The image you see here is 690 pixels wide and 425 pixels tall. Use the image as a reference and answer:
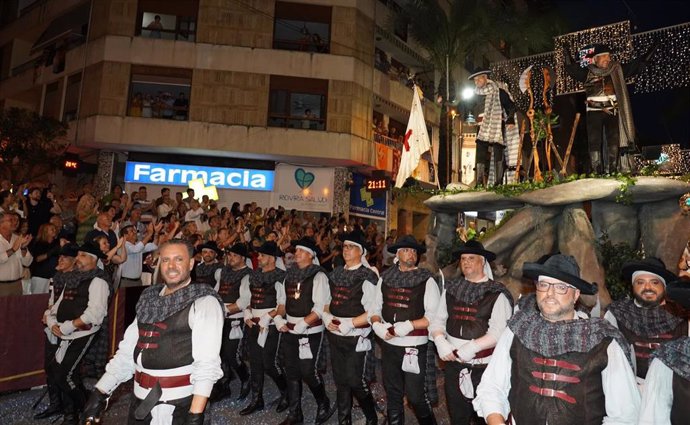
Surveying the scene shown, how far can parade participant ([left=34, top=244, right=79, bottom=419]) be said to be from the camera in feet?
20.2

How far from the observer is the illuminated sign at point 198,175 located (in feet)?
67.9

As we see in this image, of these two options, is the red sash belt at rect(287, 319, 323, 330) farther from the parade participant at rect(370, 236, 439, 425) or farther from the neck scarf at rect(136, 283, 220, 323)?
the neck scarf at rect(136, 283, 220, 323)

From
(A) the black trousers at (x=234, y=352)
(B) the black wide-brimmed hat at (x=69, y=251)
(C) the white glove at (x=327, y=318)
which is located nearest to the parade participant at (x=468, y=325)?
(C) the white glove at (x=327, y=318)

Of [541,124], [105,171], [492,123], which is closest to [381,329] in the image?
[492,123]

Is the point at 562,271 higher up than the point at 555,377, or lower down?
higher up

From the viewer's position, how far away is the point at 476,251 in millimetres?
5230

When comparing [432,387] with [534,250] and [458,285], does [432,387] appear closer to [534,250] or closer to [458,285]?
[458,285]

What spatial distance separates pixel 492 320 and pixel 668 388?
2.15 meters

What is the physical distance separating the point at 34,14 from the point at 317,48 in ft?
52.6

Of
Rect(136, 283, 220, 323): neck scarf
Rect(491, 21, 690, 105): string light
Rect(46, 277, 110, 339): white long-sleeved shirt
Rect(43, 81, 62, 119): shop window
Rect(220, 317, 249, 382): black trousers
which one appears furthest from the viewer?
Rect(43, 81, 62, 119): shop window

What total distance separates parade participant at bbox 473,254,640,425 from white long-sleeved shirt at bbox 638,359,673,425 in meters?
0.06

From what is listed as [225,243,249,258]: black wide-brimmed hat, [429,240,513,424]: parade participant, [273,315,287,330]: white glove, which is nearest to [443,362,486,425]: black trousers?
[429,240,513,424]: parade participant

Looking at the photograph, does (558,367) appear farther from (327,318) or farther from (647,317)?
(327,318)

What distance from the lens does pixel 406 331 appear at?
5453 millimetres
